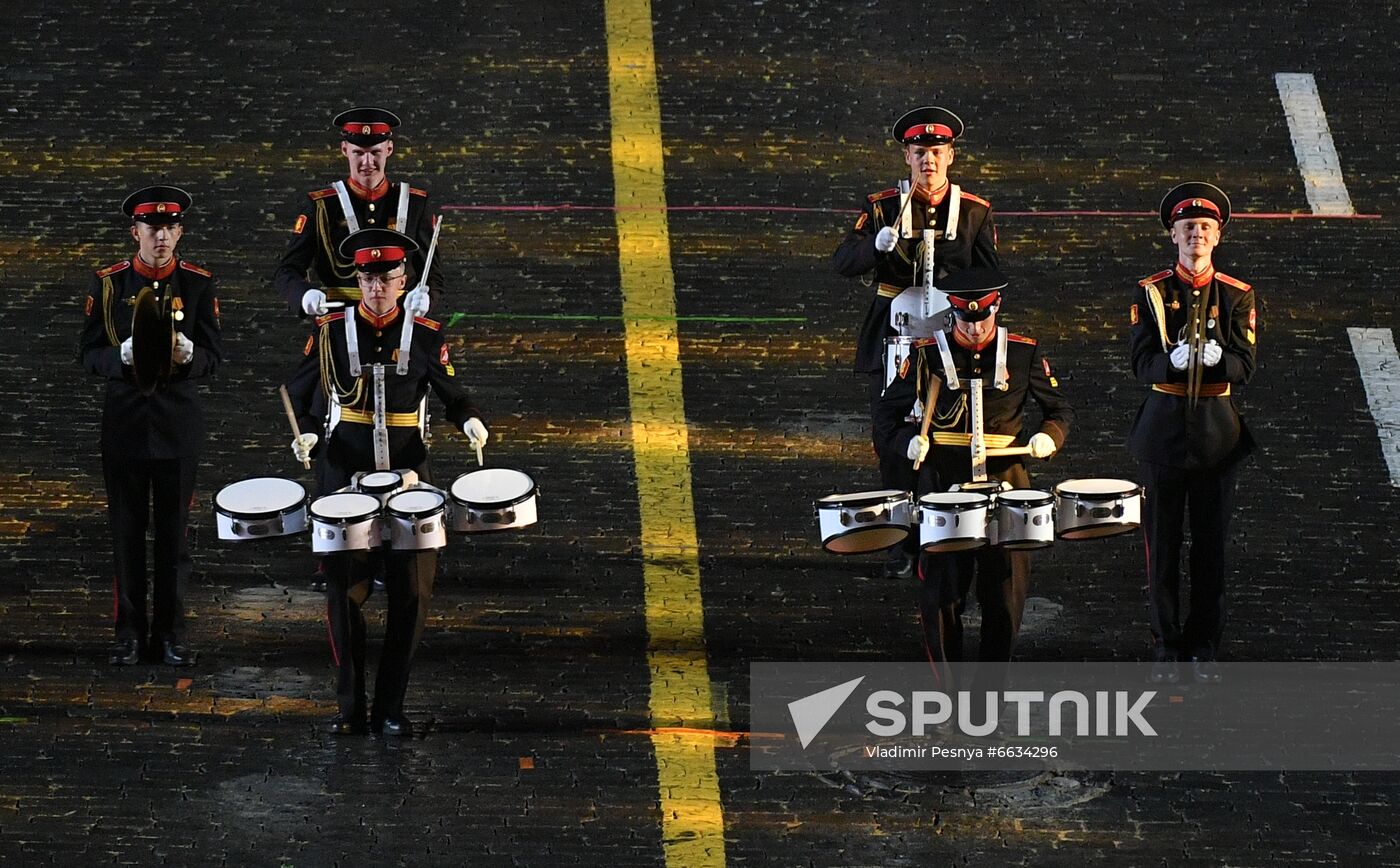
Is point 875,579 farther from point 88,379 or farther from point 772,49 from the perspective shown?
point 772,49

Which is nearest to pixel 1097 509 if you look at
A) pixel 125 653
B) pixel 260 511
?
pixel 260 511

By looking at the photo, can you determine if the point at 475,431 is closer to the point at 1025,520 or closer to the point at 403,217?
the point at 403,217

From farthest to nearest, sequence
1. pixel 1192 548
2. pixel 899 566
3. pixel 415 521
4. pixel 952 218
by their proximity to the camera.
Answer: pixel 899 566 < pixel 952 218 < pixel 1192 548 < pixel 415 521

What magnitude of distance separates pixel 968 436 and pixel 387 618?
293cm

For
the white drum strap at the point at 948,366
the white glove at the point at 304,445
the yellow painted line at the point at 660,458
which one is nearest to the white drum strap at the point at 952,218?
the white drum strap at the point at 948,366

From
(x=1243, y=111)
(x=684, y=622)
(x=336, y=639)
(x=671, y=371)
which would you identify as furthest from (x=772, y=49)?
(x=336, y=639)

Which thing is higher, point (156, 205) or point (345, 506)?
point (156, 205)

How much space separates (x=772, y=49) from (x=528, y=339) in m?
4.90

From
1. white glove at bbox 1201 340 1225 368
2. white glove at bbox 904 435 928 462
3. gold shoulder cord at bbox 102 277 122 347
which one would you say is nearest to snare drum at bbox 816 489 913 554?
white glove at bbox 904 435 928 462

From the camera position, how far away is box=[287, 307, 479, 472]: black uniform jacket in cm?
1441

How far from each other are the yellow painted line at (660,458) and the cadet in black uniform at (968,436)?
127cm

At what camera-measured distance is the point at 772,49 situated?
2288cm

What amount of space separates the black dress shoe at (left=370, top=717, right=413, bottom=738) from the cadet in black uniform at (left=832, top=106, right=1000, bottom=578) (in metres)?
3.05

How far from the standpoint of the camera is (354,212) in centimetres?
1591
